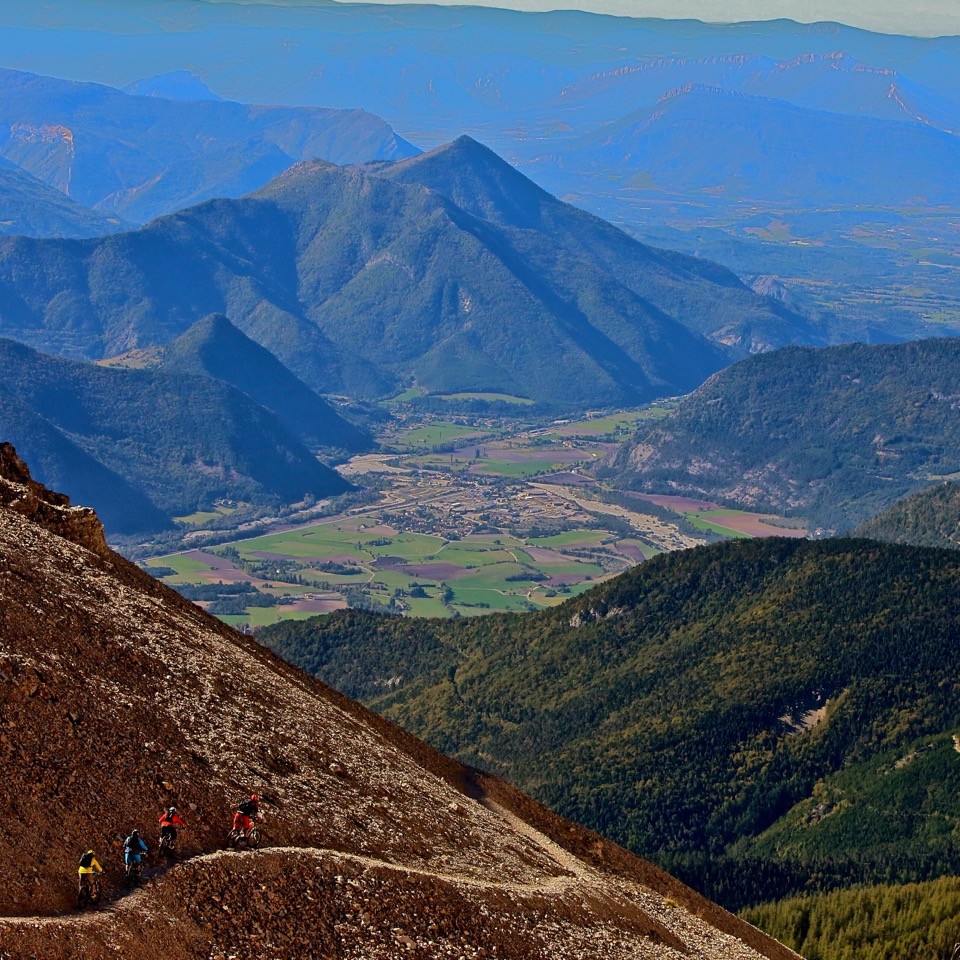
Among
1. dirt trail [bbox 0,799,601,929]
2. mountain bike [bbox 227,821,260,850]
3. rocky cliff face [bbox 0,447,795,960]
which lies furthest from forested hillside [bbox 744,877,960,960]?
mountain bike [bbox 227,821,260,850]

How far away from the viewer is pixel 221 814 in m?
35.3

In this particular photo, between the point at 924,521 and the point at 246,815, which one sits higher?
the point at 246,815

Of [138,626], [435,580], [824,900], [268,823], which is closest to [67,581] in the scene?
[138,626]

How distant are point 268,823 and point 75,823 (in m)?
5.57

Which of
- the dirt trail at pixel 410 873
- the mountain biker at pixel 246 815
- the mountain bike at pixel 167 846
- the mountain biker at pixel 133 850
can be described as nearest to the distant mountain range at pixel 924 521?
the dirt trail at pixel 410 873

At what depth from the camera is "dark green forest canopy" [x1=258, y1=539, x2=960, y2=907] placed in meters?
92.6

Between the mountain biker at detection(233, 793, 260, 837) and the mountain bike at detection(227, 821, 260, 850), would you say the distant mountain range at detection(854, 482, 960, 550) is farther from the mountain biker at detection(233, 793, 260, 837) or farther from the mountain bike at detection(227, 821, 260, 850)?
the mountain bike at detection(227, 821, 260, 850)

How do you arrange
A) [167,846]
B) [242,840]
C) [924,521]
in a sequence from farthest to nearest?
1. [924,521]
2. [242,840]
3. [167,846]

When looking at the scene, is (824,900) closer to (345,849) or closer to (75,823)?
(345,849)

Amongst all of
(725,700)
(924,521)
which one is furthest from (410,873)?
(924,521)

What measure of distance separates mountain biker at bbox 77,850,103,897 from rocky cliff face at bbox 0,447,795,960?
36cm

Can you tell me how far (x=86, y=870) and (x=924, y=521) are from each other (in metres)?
164

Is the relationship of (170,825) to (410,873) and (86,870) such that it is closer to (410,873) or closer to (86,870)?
(86,870)

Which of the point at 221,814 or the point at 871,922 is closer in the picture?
the point at 221,814
